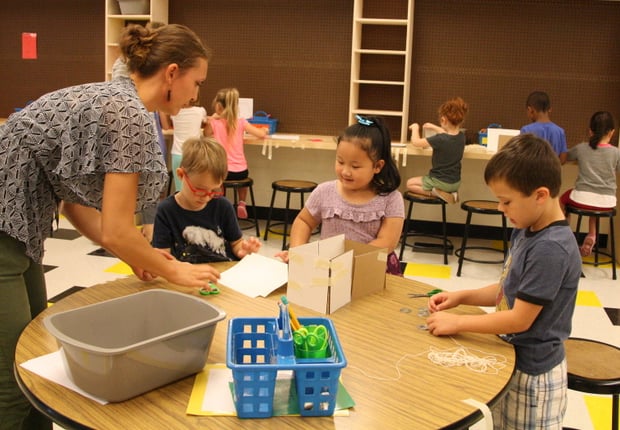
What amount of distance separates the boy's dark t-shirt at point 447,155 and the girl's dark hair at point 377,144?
2.50m

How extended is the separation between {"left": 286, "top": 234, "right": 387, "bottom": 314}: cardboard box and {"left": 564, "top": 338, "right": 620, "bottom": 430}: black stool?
0.62 meters

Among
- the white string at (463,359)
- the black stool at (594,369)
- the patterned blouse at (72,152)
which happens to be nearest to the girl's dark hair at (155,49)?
the patterned blouse at (72,152)

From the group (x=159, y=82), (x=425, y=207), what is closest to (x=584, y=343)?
(x=159, y=82)

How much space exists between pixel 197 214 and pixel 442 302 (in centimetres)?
106

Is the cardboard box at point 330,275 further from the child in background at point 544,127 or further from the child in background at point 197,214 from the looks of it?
the child in background at point 544,127

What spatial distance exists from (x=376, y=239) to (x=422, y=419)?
3.76 ft

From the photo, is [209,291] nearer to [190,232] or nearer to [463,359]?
[190,232]

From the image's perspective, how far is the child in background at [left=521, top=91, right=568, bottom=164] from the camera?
4844mm

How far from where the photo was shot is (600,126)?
472 centimetres

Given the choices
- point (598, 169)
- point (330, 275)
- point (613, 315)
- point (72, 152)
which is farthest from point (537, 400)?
point (598, 169)

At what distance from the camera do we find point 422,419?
124 centimetres

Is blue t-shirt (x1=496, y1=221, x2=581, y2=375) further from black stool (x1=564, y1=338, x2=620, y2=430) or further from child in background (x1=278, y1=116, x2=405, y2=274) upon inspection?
child in background (x1=278, y1=116, x2=405, y2=274)

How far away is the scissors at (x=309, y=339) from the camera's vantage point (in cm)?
128

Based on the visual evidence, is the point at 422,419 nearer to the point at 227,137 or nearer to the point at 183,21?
the point at 227,137
